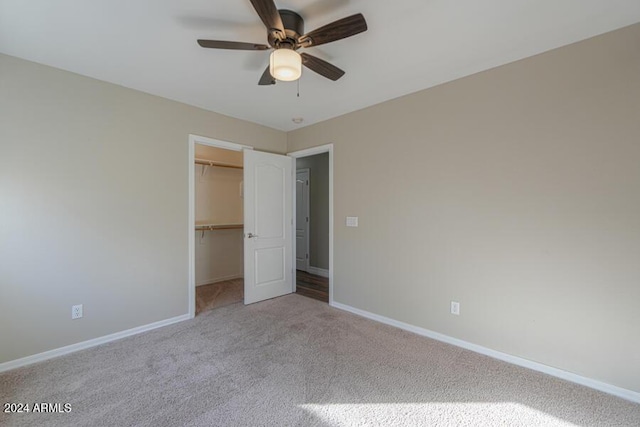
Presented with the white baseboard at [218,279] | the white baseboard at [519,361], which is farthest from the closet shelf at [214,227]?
the white baseboard at [519,361]

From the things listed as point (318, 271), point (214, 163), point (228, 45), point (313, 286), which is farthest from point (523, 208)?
point (214, 163)

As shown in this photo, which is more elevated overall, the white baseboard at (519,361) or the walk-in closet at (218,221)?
the walk-in closet at (218,221)

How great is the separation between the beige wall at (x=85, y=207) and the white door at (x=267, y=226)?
797 millimetres

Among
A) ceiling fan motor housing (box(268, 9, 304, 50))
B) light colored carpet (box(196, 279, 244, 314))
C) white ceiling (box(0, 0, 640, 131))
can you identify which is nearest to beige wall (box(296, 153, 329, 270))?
light colored carpet (box(196, 279, 244, 314))

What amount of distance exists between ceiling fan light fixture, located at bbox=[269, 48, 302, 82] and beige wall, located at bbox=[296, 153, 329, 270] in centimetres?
338

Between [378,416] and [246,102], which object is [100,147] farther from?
[378,416]

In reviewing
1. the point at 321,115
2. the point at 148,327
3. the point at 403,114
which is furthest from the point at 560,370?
the point at 148,327

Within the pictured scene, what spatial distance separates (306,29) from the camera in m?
1.97

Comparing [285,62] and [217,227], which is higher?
[285,62]

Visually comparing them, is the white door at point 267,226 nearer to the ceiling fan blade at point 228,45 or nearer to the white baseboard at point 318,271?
the white baseboard at point 318,271

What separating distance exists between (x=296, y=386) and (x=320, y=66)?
2.41 m

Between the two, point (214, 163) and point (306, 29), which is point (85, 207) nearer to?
point (214, 163)

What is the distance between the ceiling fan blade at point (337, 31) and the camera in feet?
5.13

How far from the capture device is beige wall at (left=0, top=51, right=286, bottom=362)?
2.28m
